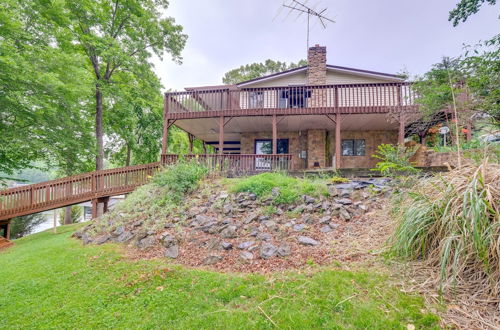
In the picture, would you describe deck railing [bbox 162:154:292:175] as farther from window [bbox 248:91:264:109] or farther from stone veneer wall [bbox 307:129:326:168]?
stone veneer wall [bbox 307:129:326:168]

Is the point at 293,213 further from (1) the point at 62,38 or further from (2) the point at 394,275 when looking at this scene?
(1) the point at 62,38

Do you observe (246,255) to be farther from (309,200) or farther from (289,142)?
(289,142)

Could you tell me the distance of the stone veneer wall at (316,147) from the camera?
1179 centimetres

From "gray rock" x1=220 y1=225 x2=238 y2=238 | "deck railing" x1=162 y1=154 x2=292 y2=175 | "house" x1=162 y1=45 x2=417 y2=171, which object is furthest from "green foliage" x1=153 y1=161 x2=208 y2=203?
"gray rock" x1=220 y1=225 x2=238 y2=238

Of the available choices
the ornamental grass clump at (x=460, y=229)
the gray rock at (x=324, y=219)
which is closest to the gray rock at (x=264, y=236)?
the gray rock at (x=324, y=219)

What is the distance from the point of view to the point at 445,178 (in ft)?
10.1

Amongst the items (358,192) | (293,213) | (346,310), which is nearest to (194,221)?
(293,213)

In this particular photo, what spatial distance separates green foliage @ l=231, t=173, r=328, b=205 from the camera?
5335mm

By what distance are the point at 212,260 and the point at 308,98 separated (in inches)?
338

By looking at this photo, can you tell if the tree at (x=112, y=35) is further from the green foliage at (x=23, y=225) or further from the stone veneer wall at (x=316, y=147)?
the stone veneer wall at (x=316, y=147)

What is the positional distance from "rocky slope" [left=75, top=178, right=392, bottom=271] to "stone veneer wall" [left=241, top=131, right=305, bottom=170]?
6.32 meters

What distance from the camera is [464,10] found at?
5258 mm

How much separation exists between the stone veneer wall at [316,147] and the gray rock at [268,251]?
8693 mm

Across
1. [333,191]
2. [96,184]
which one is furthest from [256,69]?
[333,191]
